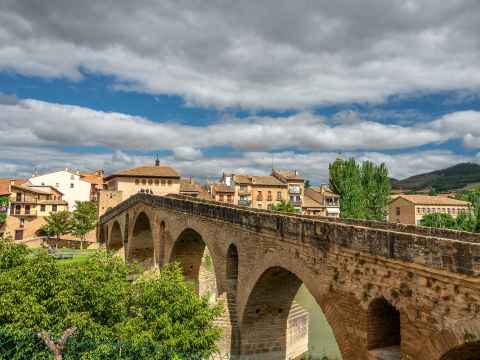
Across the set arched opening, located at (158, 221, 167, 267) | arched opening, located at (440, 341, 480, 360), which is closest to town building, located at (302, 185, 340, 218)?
arched opening, located at (158, 221, 167, 267)

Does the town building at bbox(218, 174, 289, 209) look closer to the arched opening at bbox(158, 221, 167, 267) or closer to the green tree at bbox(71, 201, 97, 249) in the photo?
the green tree at bbox(71, 201, 97, 249)

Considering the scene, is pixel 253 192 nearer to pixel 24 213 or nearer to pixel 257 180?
pixel 257 180

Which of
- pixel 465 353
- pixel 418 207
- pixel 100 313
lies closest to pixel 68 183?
pixel 100 313

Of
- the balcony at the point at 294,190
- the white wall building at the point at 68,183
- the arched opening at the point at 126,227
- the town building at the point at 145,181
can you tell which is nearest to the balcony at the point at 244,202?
the balcony at the point at 294,190

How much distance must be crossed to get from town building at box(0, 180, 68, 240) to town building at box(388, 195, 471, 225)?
6328cm

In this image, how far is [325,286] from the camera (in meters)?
10.7

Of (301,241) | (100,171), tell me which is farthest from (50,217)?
(301,241)

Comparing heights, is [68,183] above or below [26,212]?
above

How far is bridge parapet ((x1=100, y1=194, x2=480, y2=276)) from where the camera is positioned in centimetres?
709

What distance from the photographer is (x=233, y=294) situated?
1709cm

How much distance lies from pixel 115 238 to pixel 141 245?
12.6m

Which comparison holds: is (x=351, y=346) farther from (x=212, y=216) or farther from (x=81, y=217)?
(x=81, y=217)

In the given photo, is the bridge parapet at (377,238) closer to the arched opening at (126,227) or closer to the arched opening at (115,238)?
the arched opening at (126,227)

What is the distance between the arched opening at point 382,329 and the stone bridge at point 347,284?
0.10ft
